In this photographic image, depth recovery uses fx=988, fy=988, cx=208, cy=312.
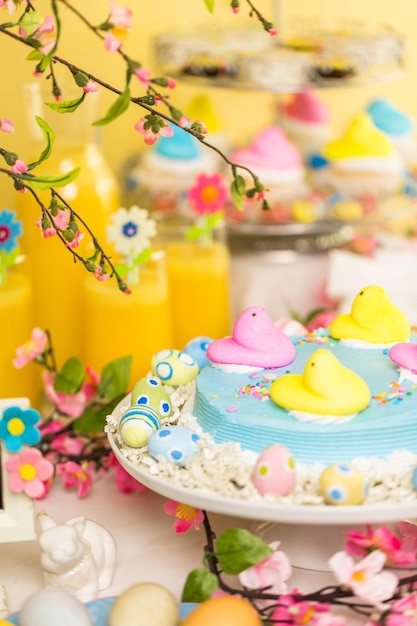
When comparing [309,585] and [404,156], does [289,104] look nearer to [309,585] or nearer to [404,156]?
[404,156]

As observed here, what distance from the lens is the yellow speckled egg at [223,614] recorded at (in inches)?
30.7

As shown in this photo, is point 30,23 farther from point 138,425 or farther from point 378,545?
point 378,545

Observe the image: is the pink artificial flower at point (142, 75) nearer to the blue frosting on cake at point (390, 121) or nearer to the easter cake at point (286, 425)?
the easter cake at point (286, 425)

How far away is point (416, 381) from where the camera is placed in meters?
0.93

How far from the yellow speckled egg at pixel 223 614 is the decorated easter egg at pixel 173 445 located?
140 millimetres

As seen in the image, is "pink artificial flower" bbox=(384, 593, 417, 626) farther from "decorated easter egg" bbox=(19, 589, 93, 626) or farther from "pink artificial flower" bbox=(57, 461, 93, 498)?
"pink artificial flower" bbox=(57, 461, 93, 498)

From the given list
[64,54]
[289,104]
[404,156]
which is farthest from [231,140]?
[64,54]

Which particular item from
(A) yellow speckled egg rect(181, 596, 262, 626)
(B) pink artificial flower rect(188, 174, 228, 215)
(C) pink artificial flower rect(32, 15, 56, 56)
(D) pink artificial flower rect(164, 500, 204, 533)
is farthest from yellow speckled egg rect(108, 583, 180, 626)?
(B) pink artificial flower rect(188, 174, 228, 215)

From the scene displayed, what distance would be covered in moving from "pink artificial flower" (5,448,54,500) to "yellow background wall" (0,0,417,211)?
1.24ft

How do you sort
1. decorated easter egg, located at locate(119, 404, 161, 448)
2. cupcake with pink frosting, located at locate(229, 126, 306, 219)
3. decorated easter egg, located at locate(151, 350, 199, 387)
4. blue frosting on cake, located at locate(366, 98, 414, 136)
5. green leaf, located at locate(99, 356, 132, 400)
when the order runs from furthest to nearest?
blue frosting on cake, located at locate(366, 98, 414, 136)
cupcake with pink frosting, located at locate(229, 126, 306, 219)
green leaf, located at locate(99, 356, 132, 400)
decorated easter egg, located at locate(151, 350, 199, 387)
decorated easter egg, located at locate(119, 404, 161, 448)

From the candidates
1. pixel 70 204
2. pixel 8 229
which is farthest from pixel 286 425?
pixel 70 204

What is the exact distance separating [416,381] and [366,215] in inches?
33.7

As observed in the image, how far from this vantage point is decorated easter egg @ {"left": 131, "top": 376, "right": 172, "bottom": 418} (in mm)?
971

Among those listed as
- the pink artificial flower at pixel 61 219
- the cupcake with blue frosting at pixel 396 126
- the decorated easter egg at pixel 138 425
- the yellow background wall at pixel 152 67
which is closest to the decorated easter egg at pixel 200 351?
the decorated easter egg at pixel 138 425
